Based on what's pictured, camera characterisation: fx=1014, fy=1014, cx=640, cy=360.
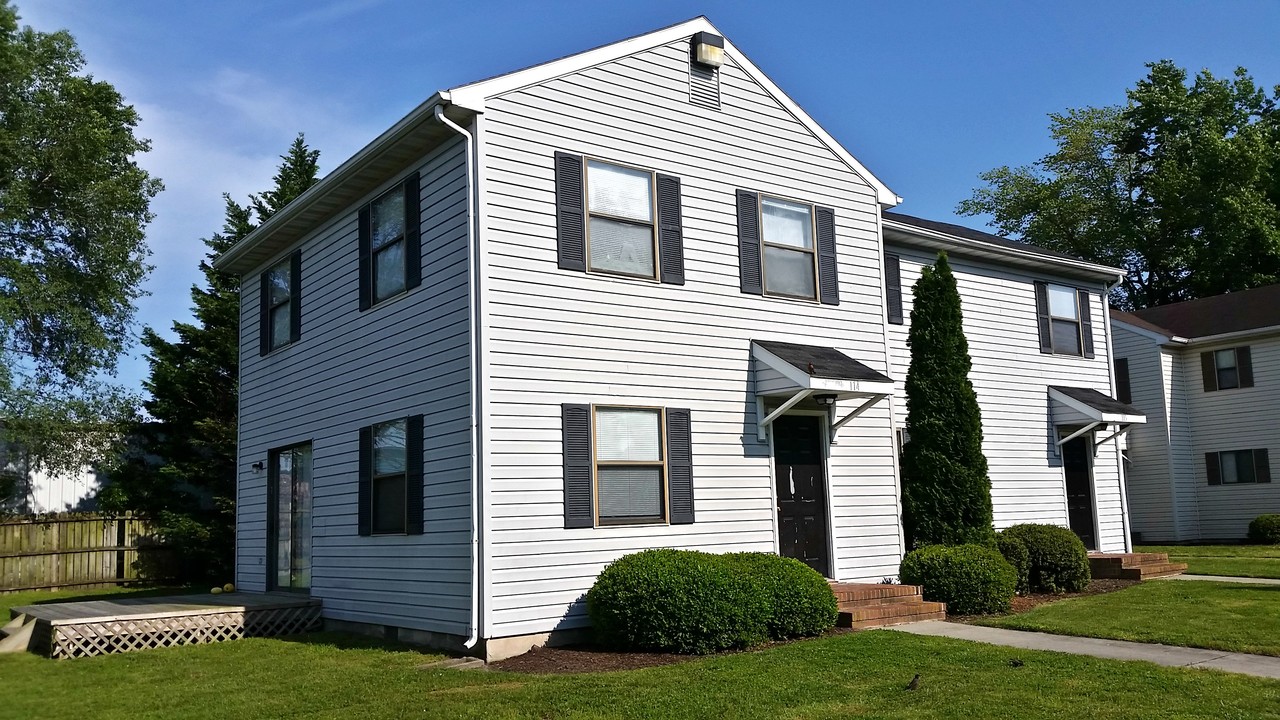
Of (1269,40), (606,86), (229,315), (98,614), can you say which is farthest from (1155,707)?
(1269,40)

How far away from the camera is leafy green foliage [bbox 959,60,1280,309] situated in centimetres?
3666

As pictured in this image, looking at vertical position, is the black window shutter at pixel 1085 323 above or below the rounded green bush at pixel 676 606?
above

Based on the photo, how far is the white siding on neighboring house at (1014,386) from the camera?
55.5ft

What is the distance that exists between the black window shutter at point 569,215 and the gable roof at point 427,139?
1002 millimetres

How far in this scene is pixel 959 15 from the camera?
13828 millimetres

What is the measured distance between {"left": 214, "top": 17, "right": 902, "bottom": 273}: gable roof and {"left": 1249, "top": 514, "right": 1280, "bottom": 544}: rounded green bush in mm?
15899

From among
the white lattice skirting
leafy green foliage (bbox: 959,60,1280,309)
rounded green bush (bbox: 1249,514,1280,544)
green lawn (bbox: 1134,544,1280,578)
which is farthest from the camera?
leafy green foliage (bbox: 959,60,1280,309)

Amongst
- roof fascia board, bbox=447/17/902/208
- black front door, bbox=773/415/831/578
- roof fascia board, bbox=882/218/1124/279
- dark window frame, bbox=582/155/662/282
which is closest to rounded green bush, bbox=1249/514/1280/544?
roof fascia board, bbox=882/218/1124/279

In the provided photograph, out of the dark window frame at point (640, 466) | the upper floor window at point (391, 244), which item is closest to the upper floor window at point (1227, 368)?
the dark window frame at point (640, 466)

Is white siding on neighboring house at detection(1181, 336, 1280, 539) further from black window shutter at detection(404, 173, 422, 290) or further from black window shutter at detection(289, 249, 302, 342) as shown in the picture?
black window shutter at detection(289, 249, 302, 342)

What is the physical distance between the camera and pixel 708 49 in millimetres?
12914

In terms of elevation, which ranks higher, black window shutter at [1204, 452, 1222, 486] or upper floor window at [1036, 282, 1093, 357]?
upper floor window at [1036, 282, 1093, 357]

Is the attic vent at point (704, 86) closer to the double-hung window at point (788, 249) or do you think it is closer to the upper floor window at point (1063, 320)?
the double-hung window at point (788, 249)

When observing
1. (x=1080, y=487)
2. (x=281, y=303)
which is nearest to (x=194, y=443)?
(x=281, y=303)
